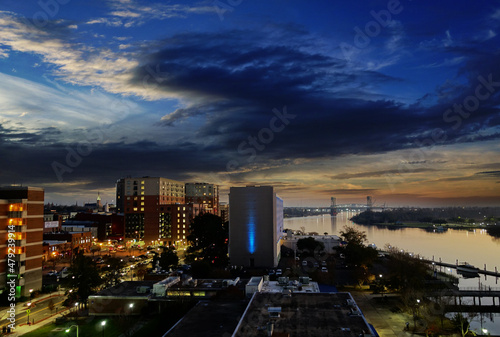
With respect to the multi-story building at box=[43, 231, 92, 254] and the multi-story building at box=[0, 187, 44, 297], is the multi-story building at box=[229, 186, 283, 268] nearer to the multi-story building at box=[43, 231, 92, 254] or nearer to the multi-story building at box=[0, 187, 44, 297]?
the multi-story building at box=[0, 187, 44, 297]

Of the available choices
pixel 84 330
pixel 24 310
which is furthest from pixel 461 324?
pixel 24 310

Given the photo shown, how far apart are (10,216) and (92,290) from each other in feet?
29.1

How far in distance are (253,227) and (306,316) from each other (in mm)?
24354

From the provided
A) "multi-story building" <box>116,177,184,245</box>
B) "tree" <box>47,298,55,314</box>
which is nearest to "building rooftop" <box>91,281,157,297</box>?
"tree" <box>47,298,55,314</box>

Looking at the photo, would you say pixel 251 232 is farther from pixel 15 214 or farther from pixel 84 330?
pixel 15 214

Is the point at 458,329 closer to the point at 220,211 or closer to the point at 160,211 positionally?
the point at 160,211

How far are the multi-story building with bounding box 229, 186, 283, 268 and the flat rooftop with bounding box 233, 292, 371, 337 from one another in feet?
65.2

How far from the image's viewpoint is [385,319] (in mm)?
23672

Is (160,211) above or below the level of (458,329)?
above

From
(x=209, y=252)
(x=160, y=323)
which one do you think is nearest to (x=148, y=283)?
(x=160, y=323)

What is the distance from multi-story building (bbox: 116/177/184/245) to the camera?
67.3 metres

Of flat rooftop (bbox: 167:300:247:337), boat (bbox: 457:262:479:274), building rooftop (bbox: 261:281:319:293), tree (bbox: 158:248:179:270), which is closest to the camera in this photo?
flat rooftop (bbox: 167:300:247:337)

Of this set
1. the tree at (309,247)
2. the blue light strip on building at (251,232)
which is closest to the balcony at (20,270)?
the blue light strip on building at (251,232)

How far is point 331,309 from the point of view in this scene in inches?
700
